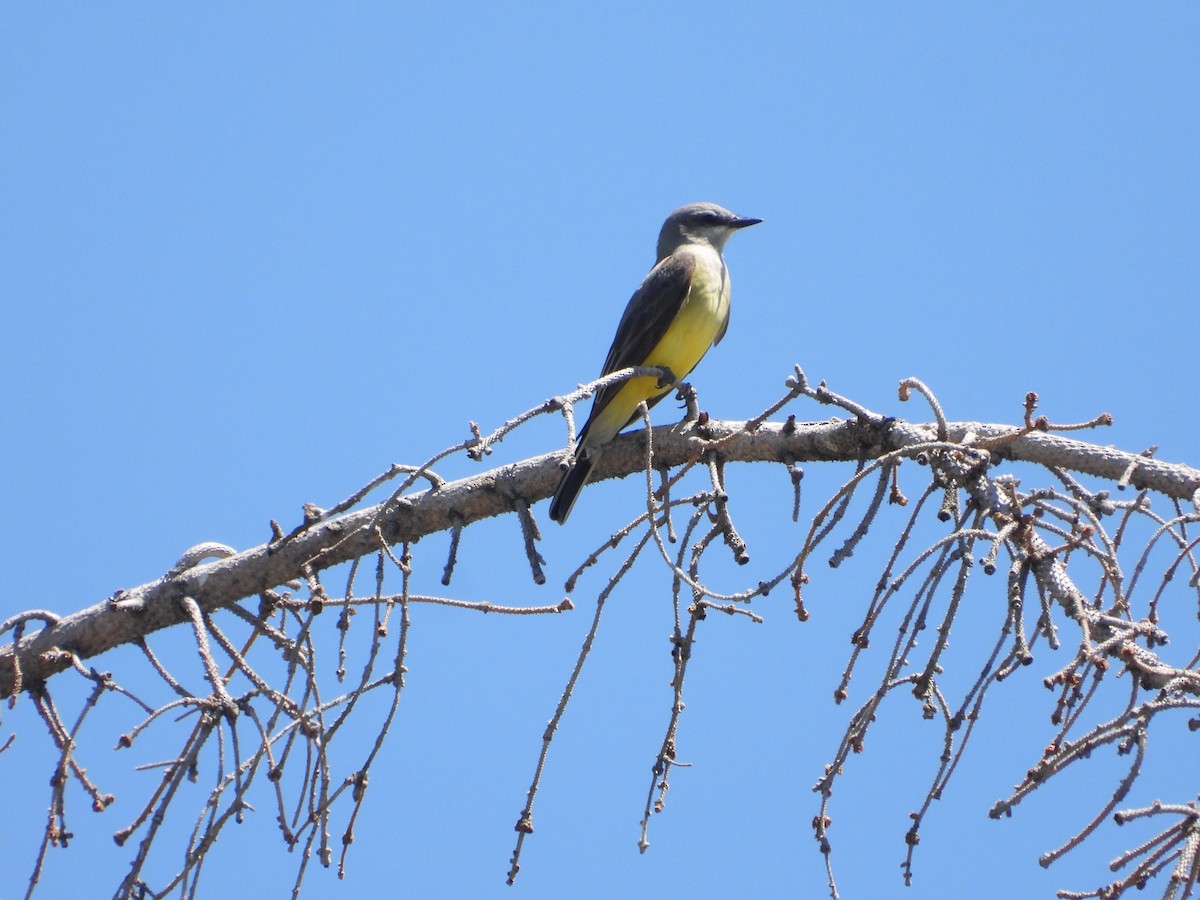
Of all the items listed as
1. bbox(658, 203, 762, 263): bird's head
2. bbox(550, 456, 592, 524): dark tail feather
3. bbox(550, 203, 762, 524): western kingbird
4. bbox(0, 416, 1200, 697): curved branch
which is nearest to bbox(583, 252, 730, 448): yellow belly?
bbox(550, 203, 762, 524): western kingbird

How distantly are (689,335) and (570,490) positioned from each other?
1466 millimetres

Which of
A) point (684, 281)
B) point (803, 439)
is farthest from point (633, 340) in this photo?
point (803, 439)

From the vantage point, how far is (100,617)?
13.6 ft

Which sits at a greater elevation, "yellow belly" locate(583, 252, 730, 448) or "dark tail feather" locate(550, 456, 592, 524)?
"yellow belly" locate(583, 252, 730, 448)

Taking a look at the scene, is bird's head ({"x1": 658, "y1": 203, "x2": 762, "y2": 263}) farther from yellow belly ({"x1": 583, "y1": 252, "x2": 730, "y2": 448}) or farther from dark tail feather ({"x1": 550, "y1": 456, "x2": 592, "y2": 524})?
dark tail feather ({"x1": 550, "y1": 456, "x2": 592, "y2": 524})

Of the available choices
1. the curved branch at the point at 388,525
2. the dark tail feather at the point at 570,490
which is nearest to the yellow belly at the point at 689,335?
the dark tail feather at the point at 570,490

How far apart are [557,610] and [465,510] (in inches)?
46.6

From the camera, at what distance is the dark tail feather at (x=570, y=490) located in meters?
5.15

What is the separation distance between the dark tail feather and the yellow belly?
692 mm

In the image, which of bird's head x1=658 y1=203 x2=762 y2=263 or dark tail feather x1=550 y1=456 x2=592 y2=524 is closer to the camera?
dark tail feather x1=550 y1=456 x2=592 y2=524

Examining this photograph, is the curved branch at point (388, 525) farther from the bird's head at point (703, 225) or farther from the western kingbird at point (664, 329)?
the bird's head at point (703, 225)

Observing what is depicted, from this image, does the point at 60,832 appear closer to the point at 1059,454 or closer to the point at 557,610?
the point at 557,610

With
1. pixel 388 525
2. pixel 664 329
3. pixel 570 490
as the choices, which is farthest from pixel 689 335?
pixel 388 525

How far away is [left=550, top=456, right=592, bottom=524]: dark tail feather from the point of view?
16.9 feet
